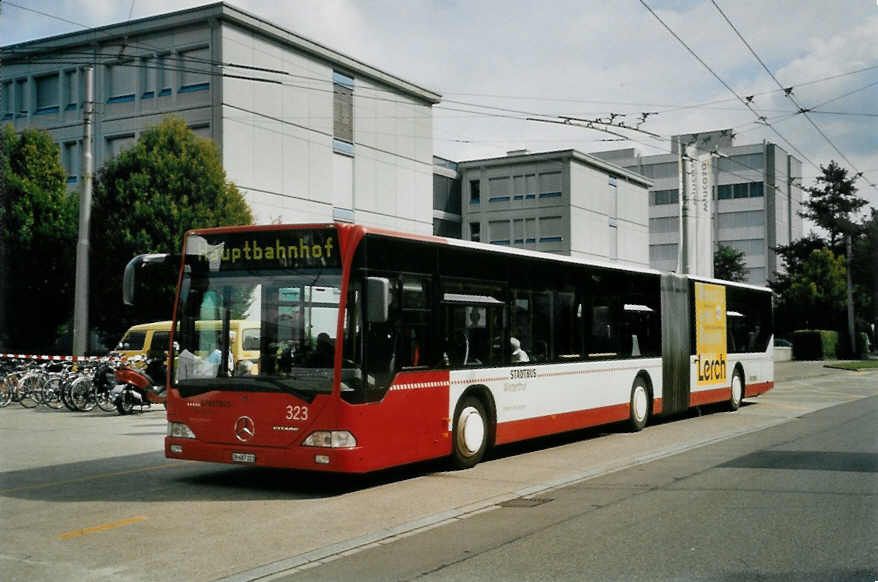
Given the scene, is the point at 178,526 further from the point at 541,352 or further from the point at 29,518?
the point at 541,352

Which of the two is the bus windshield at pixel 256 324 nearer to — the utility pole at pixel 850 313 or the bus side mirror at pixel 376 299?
the bus side mirror at pixel 376 299

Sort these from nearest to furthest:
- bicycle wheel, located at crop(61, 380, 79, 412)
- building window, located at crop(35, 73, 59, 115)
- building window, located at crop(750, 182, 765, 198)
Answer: bicycle wheel, located at crop(61, 380, 79, 412) → building window, located at crop(35, 73, 59, 115) → building window, located at crop(750, 182, 765, 198)

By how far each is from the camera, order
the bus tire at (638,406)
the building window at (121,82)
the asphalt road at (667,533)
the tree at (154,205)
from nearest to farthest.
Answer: the asphalt road at (667,533)
the bus tire at (638,406)
the tree at (154,205)
the building window at (121,82)

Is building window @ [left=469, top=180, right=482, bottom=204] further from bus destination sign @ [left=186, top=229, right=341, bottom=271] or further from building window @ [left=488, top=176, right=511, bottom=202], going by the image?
bus destination sign @ [left=186, top=229, right=341, bottom=271]

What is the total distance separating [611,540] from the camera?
7.75 meters

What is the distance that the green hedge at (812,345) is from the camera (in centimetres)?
6359

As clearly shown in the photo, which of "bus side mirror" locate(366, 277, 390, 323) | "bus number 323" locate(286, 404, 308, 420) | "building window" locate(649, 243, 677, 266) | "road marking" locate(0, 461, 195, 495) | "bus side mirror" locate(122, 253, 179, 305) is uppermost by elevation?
"building window" locate(649, 243, 677, 266)

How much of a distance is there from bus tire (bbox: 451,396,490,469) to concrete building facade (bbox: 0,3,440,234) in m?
26.2

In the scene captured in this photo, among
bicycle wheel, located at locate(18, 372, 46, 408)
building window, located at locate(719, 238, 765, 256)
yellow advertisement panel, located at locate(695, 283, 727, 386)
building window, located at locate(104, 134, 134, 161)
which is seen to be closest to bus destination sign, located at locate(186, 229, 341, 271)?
yellow advertisement panel, located at locate(695, 283, 727, 386)

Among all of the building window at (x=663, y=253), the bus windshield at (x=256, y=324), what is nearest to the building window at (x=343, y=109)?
the bus windshield at (x=256, y=324)

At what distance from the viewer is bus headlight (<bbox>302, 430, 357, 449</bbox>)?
9.98 m

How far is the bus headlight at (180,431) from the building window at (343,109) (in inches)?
1298

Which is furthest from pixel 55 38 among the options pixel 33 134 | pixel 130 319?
pixel 130 319

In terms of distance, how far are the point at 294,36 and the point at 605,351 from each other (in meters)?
28.7
